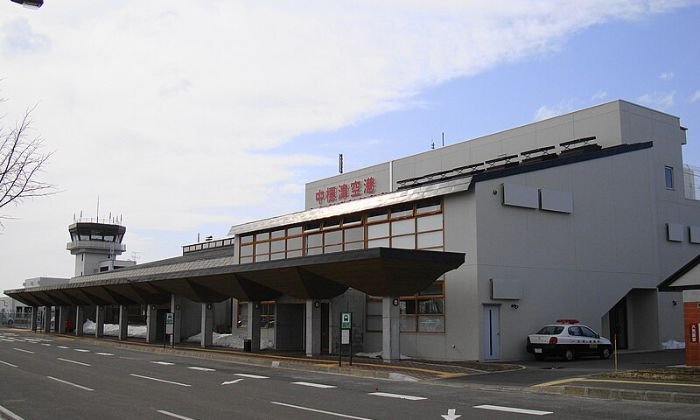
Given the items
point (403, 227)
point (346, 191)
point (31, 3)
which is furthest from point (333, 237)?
point (31, 3)

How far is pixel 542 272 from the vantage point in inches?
1163

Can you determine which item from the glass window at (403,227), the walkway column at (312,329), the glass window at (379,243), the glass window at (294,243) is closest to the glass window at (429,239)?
the glass window at (403,227)

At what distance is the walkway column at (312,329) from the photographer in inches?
1239

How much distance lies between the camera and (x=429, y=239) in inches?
1163

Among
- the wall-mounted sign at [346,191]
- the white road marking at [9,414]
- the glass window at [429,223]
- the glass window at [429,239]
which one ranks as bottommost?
the white road marking at [9,414]

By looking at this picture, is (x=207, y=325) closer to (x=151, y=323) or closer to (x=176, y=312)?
(x=176, y=312)

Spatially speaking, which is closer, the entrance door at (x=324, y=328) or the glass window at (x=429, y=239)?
the glass window at (x=429, y=239)

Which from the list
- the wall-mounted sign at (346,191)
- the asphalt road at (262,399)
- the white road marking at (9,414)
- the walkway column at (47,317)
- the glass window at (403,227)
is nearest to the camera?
the white road marking at (9,414)

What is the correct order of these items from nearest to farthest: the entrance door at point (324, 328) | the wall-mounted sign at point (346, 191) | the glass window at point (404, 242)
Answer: the glass window at point (404, 242) → the entrance door at point (324, 328) → the wall-mounted sign at point (346, 191)

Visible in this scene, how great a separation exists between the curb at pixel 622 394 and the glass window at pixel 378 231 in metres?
14.2

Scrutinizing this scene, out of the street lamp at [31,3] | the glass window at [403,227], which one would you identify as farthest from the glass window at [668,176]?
the street lamp at [31,3]

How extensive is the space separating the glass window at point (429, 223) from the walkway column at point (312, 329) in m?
6.14

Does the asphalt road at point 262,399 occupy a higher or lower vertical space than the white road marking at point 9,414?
lower

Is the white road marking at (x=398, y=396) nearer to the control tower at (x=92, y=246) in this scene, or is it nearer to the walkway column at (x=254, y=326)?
the walkway column at (x=254, y=326)
